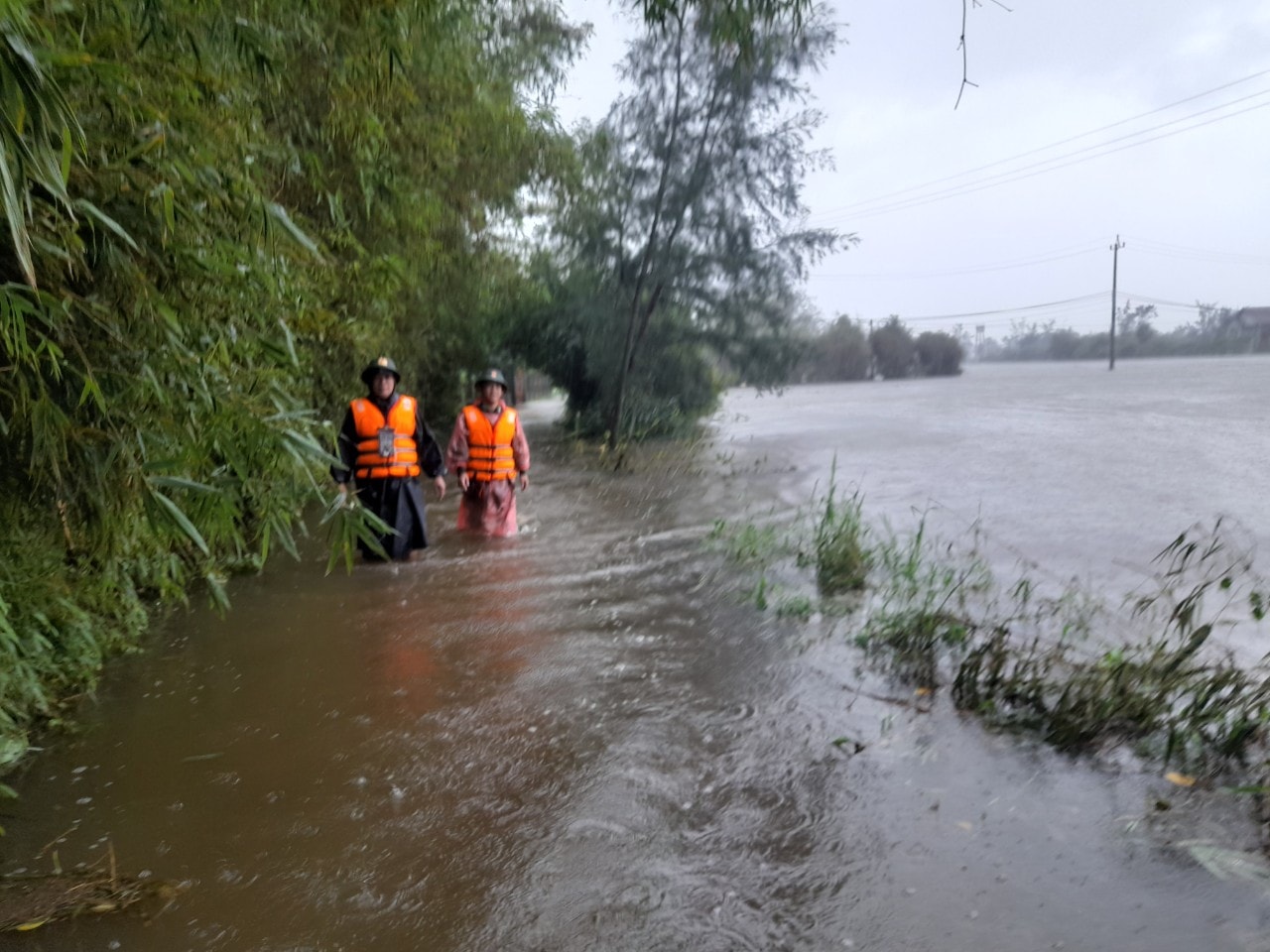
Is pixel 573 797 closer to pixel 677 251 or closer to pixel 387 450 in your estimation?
pixel 387 450

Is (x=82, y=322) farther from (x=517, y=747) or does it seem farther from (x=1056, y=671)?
(x=1056, y=671)

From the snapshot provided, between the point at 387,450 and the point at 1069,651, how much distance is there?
539cm

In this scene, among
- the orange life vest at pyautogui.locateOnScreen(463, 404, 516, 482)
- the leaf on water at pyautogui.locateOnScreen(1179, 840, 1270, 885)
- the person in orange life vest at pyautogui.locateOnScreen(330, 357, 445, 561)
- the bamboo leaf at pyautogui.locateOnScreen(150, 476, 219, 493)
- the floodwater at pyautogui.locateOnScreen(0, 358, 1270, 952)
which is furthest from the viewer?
the orange life vest at pyautogui.locateOnScreen(463, 404, 516, 482)

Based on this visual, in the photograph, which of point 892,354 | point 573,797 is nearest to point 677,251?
point 573,797

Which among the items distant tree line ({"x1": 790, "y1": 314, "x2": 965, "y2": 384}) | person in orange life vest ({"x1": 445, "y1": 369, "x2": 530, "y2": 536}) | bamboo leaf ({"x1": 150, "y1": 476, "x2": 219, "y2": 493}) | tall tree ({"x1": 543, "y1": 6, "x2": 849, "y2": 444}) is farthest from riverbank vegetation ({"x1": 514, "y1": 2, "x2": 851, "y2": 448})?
distant tree line ({"x1": 790, "y1": 314, "x2": 965, "y2": 384})

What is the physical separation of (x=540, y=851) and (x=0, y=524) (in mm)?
2456

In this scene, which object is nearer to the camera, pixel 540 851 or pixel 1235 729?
pixel 540 851

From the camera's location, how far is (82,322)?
3119 millimetres

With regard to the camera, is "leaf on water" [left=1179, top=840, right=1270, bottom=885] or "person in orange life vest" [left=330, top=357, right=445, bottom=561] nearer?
"leaf on water" [left=1179, top=840, right=1270, bottom=885]

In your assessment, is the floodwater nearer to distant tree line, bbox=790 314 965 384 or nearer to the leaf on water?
the leaf on water

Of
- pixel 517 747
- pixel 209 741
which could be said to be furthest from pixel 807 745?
pixel 209 741

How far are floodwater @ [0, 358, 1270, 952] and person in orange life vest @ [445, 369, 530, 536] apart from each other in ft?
5.37

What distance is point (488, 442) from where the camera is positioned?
900 cm

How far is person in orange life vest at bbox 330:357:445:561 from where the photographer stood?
777 centimetres
